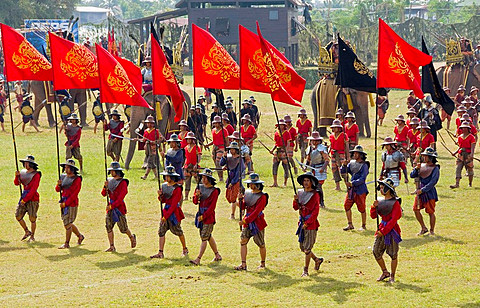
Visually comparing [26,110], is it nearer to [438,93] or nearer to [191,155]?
[191,155]

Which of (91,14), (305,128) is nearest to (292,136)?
(305,128)

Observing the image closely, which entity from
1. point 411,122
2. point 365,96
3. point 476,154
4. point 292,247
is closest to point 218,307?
point 292,247

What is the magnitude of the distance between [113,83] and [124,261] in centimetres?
363

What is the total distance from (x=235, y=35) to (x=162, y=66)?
44.2m

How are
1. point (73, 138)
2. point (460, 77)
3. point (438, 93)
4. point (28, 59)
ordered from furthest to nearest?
point (460, 77)
point (73, 138)
point (28, 59)
point (438, 93)

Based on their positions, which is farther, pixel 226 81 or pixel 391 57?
pixel 226 81

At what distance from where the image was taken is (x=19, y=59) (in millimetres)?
19109

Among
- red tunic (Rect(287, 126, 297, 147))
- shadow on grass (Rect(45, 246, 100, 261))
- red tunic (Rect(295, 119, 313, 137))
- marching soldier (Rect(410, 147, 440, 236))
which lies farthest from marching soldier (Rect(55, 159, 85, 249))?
red tunic (Rect(295, 119, 313, 137))

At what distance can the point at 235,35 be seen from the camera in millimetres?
61531

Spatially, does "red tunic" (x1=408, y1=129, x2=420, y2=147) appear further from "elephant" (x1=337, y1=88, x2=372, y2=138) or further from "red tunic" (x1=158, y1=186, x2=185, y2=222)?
"red tunic" (x1=158, y1=186, x2=185, y2=222)

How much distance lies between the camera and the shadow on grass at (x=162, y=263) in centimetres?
1508

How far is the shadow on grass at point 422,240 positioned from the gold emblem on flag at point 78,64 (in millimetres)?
7126

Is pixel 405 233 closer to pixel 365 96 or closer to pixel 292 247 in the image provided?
pixel 292 247

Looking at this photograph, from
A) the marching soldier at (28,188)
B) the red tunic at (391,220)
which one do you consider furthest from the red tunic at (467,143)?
the marching soldier at (28,188)
